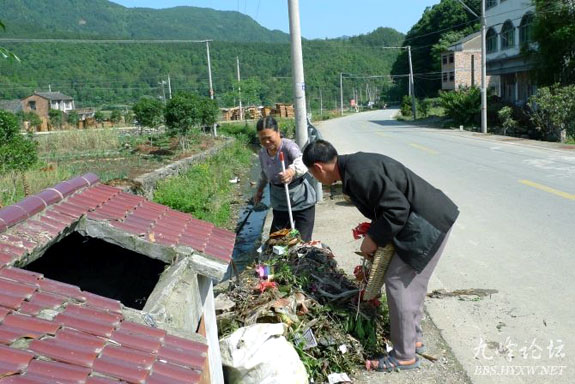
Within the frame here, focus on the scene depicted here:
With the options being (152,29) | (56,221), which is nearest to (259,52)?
(152,29)

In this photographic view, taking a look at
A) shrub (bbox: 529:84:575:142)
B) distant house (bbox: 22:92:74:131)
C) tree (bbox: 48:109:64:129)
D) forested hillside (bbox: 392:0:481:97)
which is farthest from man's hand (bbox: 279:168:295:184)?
forested hillside (bbox: 392:0:481:97)

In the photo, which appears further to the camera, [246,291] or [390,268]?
[246,291]

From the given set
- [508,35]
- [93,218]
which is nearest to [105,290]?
[93,218]

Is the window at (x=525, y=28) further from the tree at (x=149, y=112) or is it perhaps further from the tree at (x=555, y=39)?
the tree at (x=149, y=112)

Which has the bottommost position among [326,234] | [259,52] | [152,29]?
[326,234]

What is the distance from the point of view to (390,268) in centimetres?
389

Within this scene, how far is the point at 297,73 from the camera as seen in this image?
9.98 meters

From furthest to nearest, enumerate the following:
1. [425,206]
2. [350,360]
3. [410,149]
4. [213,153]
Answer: [213,153] → [410,149] → [350,360] → [425,206]

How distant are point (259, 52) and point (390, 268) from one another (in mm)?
117036

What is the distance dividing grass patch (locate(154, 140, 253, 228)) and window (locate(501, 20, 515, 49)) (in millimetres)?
24345

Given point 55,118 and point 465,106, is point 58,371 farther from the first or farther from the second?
point 55,118

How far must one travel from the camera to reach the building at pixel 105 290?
1.91 metres

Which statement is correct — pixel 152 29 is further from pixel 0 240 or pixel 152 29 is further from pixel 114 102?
pixel 0 240

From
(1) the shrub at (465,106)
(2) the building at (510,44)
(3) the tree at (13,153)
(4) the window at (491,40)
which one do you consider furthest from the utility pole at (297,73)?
(4) the window at (491,40)
